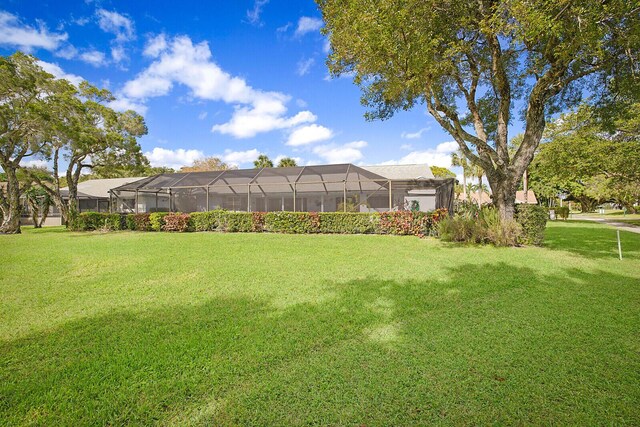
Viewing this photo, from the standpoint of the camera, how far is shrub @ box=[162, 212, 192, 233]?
14.6m

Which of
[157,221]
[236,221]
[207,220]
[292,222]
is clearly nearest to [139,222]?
[157,221]

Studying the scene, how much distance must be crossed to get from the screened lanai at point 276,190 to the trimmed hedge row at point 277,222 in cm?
179

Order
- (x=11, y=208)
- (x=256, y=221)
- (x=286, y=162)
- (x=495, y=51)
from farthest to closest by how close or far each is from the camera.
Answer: (x=286, y=162) → (x=11, y=208) → (x=256, y=221) → (x=495, y=51)

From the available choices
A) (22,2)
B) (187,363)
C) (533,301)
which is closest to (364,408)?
(187,363)

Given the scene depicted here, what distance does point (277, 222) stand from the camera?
13.6 metres

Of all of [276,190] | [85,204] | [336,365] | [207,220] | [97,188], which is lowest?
[336,365]

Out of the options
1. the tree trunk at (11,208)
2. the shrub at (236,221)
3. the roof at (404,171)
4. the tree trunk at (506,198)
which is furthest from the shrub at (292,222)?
the tree trunk at (11,208)

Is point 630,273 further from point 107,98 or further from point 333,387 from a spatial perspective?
point 107,98

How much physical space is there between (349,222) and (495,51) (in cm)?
774

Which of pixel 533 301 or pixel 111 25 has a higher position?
pixel 111 25

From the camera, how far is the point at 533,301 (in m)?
4.20

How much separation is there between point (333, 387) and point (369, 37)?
7.40m

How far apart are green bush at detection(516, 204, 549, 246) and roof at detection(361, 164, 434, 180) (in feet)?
37.4

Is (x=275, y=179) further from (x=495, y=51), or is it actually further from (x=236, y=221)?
(x=495, y=51)
